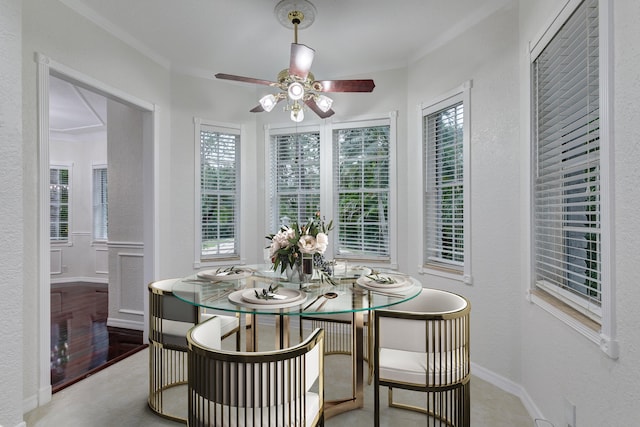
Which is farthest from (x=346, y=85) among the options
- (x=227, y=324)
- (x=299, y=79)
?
(x=227, y=324)

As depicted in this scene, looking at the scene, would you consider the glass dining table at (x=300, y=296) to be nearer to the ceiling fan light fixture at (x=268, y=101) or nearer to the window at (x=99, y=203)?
the ceiling fan light fixture at (x=268, y=101)

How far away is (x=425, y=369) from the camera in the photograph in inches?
73.9

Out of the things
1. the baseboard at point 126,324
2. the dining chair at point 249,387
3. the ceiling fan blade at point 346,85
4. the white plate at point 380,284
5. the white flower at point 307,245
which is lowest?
the baseboard at point 126,324

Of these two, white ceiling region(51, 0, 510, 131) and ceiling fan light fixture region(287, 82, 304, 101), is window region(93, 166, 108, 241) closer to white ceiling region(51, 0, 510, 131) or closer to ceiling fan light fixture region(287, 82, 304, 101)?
white ceiling region(51, 0, 510, 131)

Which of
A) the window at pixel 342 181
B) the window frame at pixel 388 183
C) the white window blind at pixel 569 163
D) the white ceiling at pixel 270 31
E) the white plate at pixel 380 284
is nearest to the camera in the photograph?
the white window blind at pixel 569 163

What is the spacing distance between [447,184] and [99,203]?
21.4 ft

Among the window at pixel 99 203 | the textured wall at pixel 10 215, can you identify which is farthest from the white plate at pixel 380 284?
the window at pixel 99 203

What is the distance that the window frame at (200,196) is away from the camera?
13.0 ft

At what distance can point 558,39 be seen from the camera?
197 cm

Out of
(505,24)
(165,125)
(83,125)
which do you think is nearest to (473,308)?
(505,24)

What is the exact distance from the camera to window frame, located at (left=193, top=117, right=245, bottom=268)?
396cm

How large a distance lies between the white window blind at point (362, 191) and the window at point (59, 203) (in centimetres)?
583

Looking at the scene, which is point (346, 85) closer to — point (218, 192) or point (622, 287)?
point (622, 287)

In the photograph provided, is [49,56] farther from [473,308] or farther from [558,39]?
[473,308]
